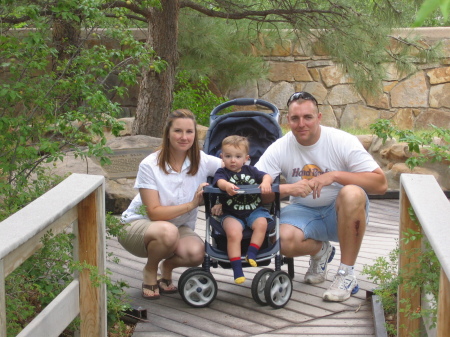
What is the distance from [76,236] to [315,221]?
1.57 m

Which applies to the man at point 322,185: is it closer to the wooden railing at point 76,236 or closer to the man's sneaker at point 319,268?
the man's sneaker at point 319,268

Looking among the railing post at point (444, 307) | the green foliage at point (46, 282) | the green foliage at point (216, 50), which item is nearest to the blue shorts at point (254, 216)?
the green foliage at point (46, 282)

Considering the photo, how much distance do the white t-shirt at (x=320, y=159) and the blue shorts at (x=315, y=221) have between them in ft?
0.17

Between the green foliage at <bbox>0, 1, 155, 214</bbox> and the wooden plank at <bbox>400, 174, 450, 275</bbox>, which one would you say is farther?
the green foliage at <bbox>0, 1, 155, 214</bbox>

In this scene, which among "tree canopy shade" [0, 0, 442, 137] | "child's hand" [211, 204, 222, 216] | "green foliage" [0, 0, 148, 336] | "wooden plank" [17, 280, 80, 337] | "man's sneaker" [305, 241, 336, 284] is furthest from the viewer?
"tree canopy shade" [0, 0, 442, 137]

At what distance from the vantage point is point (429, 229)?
74.2 inches

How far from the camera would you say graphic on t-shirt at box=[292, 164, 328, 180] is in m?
3.98

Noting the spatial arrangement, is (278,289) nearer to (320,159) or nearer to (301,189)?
(301,189)

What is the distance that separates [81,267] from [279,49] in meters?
7.53

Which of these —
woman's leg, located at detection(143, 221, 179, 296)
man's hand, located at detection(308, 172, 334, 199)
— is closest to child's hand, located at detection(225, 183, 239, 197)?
woman's leg, located at detection(143, 221, 179, 296)

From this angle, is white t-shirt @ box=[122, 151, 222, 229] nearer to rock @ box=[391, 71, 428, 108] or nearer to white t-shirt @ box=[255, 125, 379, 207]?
white t-shirt @ box=[255, 125, 379, 207]

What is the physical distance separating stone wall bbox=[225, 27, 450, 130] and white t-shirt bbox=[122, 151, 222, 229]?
5979 mm

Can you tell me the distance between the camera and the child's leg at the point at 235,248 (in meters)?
3.63

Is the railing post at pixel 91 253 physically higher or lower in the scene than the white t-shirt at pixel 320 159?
lower
